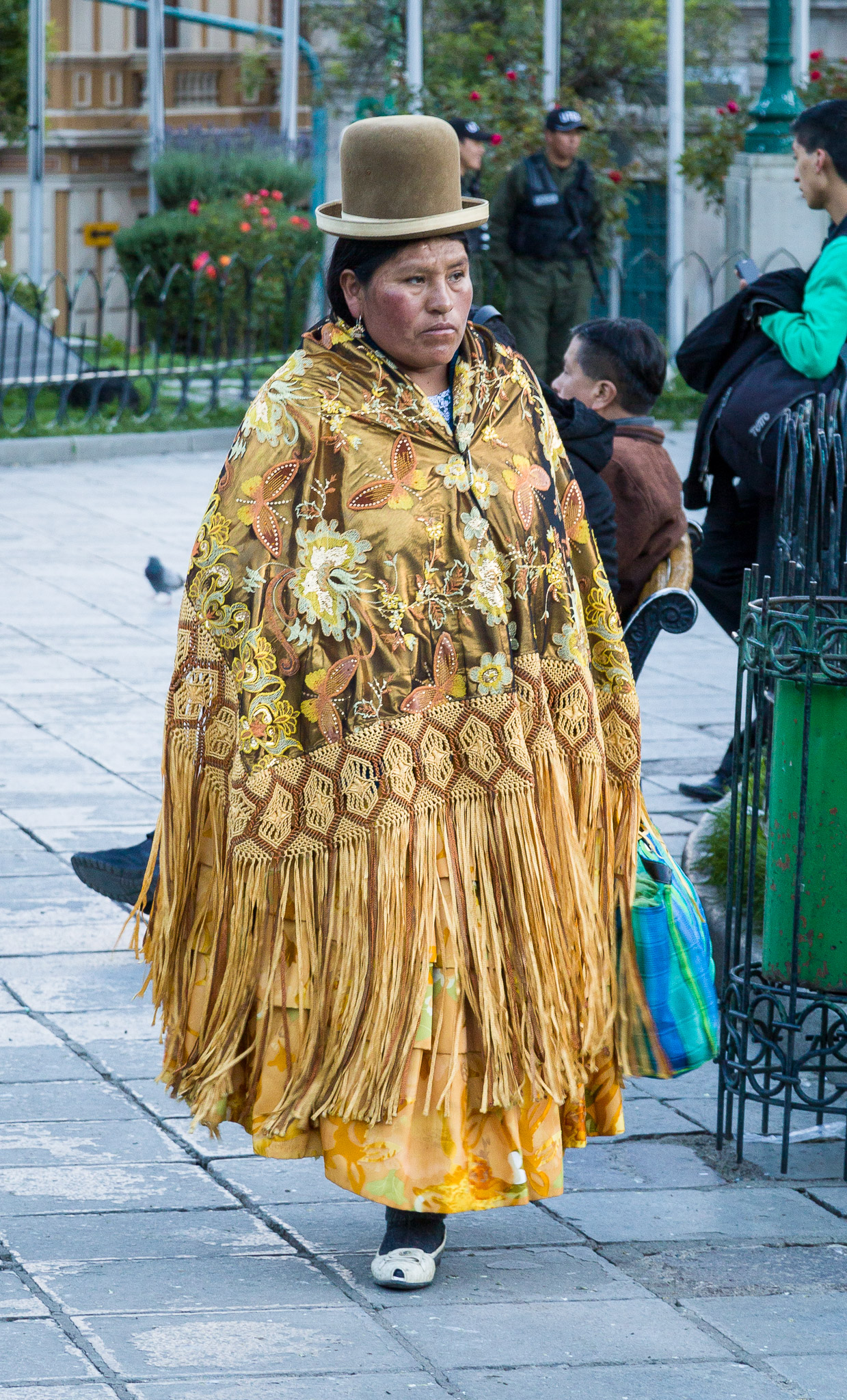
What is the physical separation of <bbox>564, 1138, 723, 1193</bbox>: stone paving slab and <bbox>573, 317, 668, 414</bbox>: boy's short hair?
5.87 feet

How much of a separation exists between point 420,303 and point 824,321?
228cm

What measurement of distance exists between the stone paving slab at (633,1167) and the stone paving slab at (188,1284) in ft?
2.14

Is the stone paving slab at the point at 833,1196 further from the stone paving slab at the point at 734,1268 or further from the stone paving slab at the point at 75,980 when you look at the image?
the stone paving slab at the point at 75,980

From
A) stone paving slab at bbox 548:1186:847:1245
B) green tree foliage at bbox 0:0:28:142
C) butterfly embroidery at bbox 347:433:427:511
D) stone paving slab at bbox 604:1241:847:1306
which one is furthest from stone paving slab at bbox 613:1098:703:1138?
green tree foliage at bbox 0:0:28:142

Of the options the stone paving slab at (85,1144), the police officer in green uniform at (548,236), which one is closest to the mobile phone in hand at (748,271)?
the stone paving slab at (85,1144)

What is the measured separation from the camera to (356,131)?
10.4 feet

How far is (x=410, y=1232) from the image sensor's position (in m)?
3.21

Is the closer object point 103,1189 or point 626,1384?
point 626,1384

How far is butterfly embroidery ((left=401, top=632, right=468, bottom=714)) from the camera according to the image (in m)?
3.14

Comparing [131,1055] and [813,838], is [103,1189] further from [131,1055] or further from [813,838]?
[813,838]

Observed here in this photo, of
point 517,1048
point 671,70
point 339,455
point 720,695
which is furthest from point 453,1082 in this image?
point 671,70

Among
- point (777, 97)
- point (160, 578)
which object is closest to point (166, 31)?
point (777, 97)

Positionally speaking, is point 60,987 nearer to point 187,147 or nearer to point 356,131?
point 356,131

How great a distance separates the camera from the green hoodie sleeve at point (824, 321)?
16.9 feet
